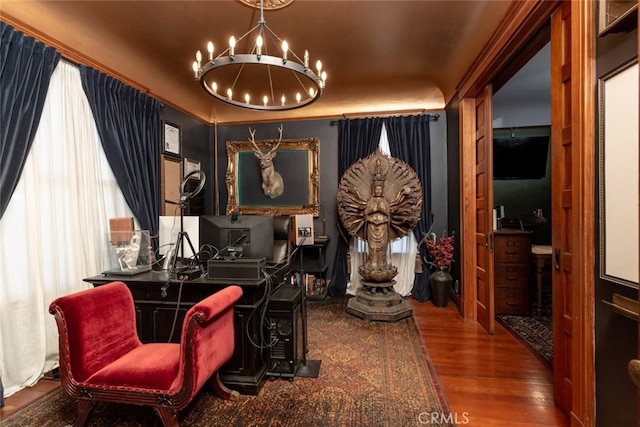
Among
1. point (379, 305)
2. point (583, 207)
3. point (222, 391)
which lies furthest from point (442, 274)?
point (222, 391)

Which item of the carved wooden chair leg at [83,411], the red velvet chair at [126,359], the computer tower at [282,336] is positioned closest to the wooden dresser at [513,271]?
the computer tower at [282,336]

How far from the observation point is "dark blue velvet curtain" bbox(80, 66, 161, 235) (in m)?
2.84

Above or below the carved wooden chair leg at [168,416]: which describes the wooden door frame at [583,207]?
above

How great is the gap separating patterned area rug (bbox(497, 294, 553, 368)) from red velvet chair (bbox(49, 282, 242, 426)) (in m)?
2.65

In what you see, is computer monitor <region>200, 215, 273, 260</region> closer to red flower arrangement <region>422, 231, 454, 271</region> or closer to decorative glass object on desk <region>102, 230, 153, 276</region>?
decorative glass object on desk <region>102, 230, 153, 276</region>

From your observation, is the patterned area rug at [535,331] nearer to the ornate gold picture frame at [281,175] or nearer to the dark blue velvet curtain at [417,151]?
the dark blue velvet curtain at [417,151]

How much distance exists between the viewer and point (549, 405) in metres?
1.93

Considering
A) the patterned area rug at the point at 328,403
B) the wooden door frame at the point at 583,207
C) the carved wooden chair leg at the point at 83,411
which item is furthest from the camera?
the patterned area rug at the point at 328,403

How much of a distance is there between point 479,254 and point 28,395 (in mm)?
4151

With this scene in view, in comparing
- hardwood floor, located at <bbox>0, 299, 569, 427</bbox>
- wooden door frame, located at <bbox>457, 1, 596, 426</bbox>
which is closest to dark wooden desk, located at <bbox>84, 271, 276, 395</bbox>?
hardwood floor, located at <bbox>0, 299, 569, 427</bbox>

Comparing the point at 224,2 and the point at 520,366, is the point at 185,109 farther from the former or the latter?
the point at 520,366

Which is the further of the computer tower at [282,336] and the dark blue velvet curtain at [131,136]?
the dark blue velvet curtain at [131,136]

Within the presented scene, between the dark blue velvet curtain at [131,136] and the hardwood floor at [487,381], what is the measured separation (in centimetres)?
177

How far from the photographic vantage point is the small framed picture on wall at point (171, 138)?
376 centimetres
